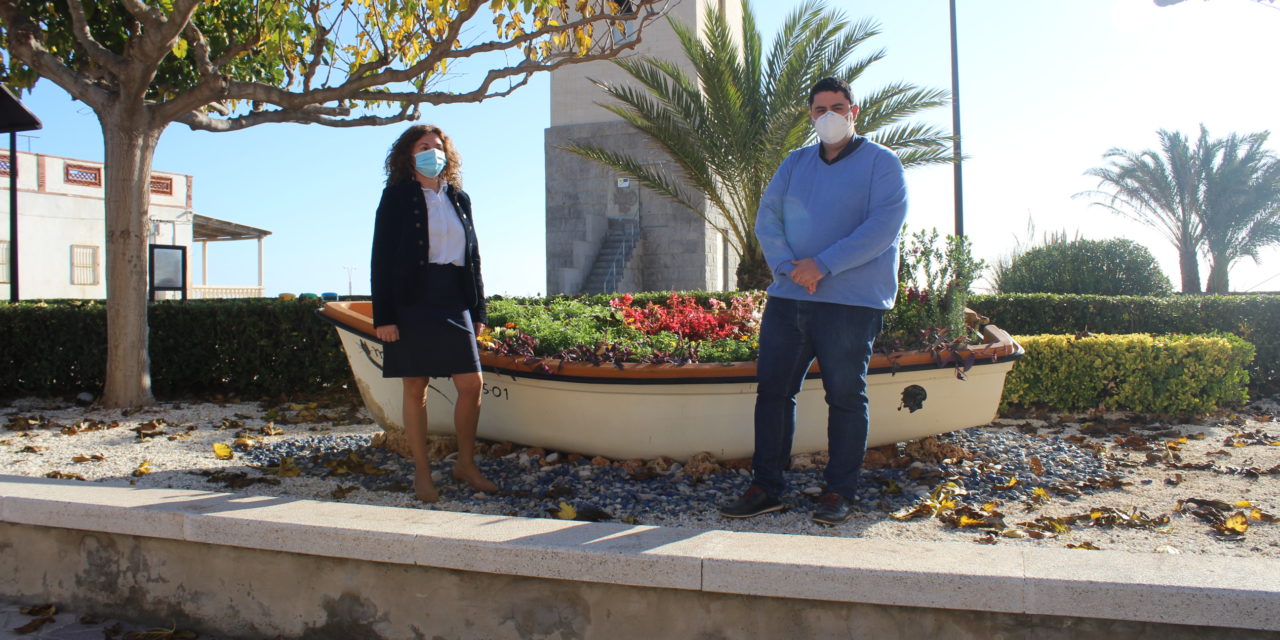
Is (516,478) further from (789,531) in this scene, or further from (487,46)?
(487,46)

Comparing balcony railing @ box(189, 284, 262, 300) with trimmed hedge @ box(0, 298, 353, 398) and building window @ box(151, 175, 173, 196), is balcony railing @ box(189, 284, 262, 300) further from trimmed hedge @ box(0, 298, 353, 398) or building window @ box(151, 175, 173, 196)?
trimmed hedge @ box(0, 298, 353, 398)

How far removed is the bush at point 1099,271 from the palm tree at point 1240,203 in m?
12.9

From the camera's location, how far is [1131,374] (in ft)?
22.3

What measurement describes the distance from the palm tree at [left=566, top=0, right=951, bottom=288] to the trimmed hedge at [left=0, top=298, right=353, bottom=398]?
6.05 meters

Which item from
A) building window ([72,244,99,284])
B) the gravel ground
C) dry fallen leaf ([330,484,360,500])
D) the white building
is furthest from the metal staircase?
building window ([72,244,99,284])

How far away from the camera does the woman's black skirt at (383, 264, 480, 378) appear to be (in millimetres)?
3621

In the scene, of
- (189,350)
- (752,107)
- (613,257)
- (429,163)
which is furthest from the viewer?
(613,257)

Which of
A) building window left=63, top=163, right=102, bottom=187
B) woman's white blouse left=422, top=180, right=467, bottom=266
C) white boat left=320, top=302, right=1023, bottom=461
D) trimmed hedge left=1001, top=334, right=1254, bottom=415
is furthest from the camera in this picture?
building window left=63, top=163, right=102, bottom=187

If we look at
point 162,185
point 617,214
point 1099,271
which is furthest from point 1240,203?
point 162,185

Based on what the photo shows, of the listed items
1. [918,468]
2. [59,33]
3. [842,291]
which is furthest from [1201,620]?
[59,33]

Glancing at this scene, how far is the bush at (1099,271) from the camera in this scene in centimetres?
1300

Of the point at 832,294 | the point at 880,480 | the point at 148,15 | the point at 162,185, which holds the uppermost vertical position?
the point at 162,185

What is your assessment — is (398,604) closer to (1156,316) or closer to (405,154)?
(405,154)

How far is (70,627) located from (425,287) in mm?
1786
